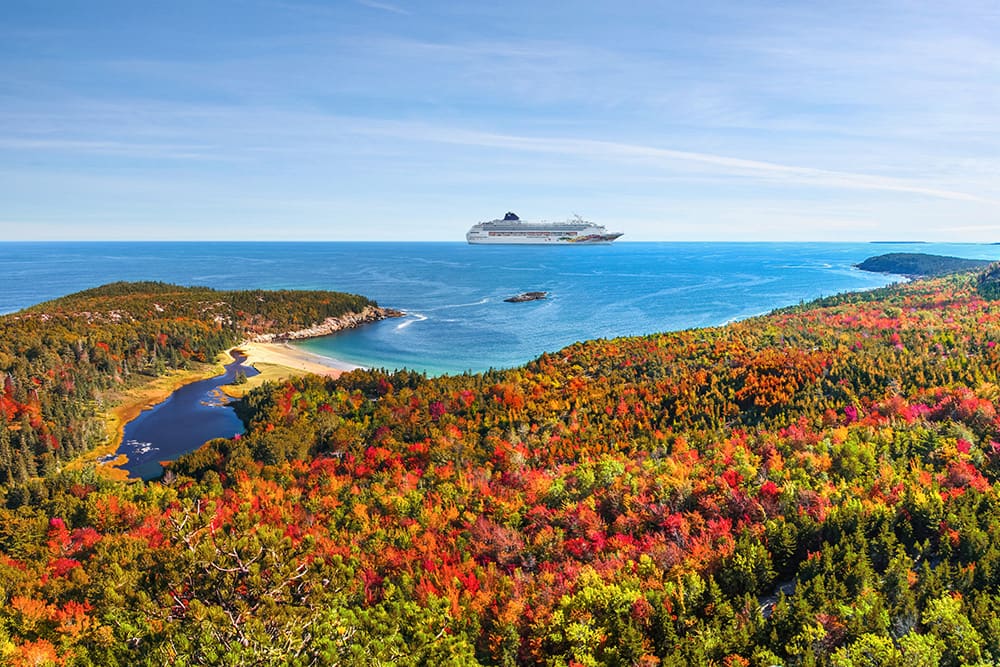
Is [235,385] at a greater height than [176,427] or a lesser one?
greater

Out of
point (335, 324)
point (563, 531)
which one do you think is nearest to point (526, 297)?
point (335, 324)

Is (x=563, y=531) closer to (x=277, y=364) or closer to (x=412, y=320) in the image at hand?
(x=277, y=364)

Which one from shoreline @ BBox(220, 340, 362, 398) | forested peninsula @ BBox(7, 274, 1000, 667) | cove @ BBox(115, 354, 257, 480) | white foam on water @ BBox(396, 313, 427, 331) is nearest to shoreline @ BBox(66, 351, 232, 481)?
cove @ BBox(115, 354, 257, 480)

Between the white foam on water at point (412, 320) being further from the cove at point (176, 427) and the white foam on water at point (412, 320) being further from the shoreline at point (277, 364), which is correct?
the cove at point (176, 427)

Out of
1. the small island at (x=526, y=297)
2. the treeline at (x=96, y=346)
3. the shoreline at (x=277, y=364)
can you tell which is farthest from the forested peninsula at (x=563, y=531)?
the small island at (x=526, y=297)

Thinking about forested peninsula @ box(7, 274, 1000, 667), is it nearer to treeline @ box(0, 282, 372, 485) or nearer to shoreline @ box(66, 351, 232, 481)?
treeline @ box(0, 282, 372, 485)

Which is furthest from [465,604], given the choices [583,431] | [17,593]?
[583,431]

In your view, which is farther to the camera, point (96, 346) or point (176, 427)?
point (96, 346)
